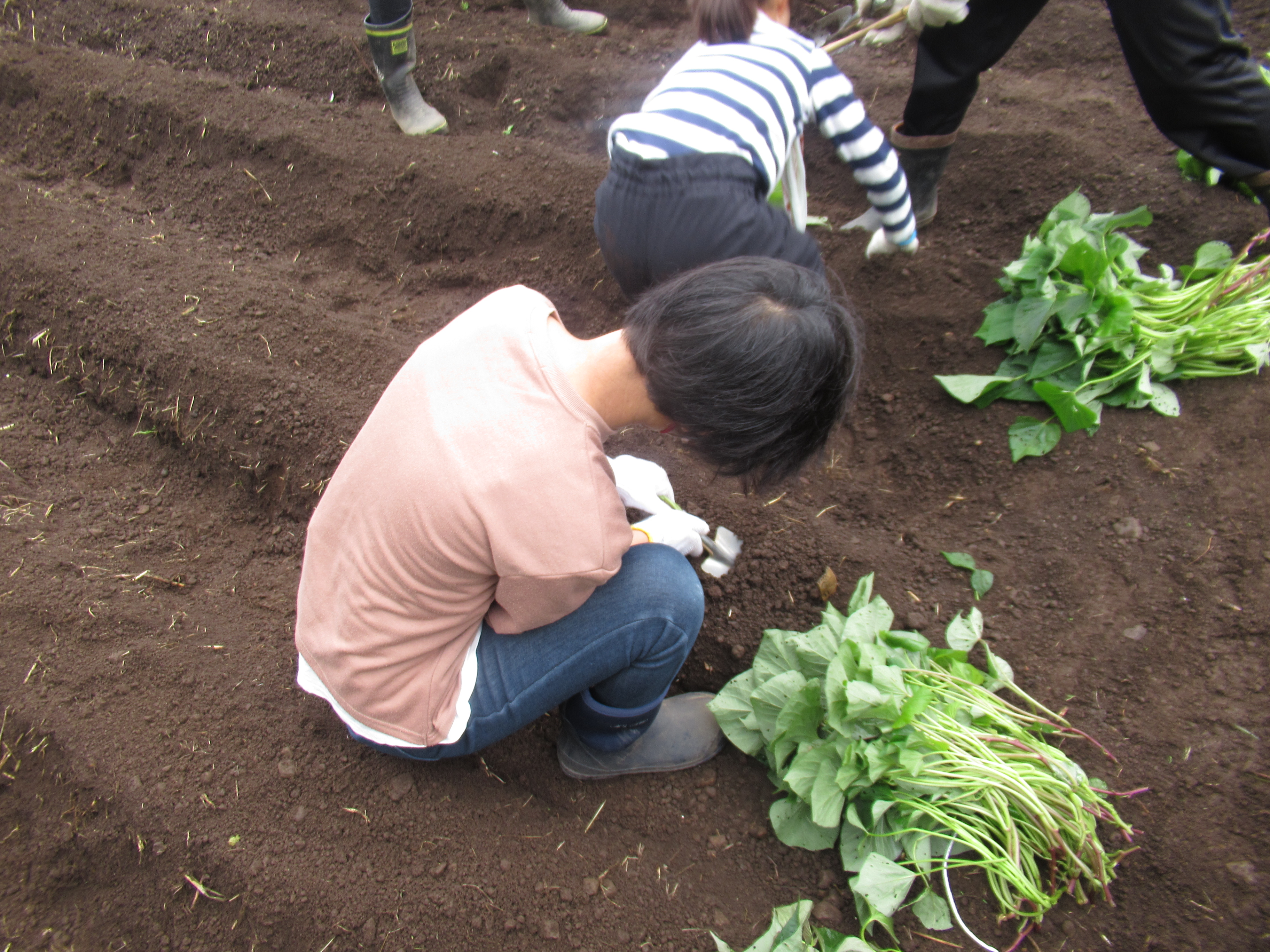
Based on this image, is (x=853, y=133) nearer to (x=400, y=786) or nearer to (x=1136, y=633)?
(x=1136, y=633)

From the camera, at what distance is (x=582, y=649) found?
1333mm

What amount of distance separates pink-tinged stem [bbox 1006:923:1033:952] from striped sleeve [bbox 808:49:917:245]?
1799 mm

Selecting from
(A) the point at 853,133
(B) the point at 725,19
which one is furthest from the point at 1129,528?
(B) the point at 725,19

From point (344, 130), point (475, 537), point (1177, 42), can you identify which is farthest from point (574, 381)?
point (344, 130)

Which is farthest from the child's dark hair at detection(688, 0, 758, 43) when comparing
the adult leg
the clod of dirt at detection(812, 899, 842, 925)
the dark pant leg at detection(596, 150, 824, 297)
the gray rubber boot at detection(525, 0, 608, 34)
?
the gray rubber boot at detection(525, 0, 608, 34)

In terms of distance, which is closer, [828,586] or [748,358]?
[748,358]

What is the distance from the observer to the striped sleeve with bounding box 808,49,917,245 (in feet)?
6.30

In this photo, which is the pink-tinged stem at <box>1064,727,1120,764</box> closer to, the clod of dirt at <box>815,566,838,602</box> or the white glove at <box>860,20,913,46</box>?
the clod of dirt at <box>815,566,838,602</box>

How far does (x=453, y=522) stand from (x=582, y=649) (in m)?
0.39

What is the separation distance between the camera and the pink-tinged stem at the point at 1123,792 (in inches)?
56.9

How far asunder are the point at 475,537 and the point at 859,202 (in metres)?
2.43

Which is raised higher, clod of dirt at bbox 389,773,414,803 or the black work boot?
the black work boot

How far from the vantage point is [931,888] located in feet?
4.74

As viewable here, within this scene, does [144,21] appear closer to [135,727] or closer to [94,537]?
[94,537]
